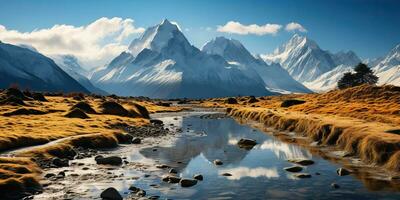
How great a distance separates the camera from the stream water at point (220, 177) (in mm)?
37906

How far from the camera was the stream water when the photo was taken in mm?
37906

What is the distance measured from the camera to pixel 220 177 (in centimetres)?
4597

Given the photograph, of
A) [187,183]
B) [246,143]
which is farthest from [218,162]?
[246,143]

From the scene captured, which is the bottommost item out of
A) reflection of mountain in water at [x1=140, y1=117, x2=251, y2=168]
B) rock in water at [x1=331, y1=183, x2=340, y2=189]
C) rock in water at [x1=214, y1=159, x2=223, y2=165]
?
rock in water at [x1=331, y1=183, x2=340, y2=189]

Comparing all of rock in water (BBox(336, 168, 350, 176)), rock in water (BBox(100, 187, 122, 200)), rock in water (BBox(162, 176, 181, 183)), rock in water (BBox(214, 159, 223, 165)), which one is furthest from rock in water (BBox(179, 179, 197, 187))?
rock in water (BBox(336, 168, 350, 176))

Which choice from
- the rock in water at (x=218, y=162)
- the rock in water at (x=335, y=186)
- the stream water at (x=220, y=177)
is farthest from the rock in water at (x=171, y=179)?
the rock in water at (x=335, y=186)

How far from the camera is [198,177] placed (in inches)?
1770

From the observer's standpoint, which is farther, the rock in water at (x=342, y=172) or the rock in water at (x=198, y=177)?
the rock in water at (x=342, y=172)

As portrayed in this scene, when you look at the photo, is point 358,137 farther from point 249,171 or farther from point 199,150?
point 199,150

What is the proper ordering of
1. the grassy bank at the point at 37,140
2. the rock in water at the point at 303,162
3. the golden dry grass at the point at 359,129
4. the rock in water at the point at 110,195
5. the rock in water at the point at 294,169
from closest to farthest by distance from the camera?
1. the rock in water at the point at 110,195
2. the grassy bank at the point at 37,140
3. the rock in water at the point at 294,169
4. the golden dry grass at the point at 359,129
5. the rock in water at the point at 303,162

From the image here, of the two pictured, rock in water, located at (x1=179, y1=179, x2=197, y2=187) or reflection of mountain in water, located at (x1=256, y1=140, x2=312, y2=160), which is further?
reflection of mountain in water, located at (x1=256, y1=140, x2=312, y2=160)

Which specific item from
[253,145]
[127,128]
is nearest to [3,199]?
[253,145]

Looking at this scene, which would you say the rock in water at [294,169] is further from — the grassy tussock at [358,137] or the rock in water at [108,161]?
the rock in water at [108,161]

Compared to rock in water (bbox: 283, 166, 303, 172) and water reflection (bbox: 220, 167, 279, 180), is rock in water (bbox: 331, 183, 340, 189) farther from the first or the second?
rock in water (bbox: 283, 166, 303, 172)
